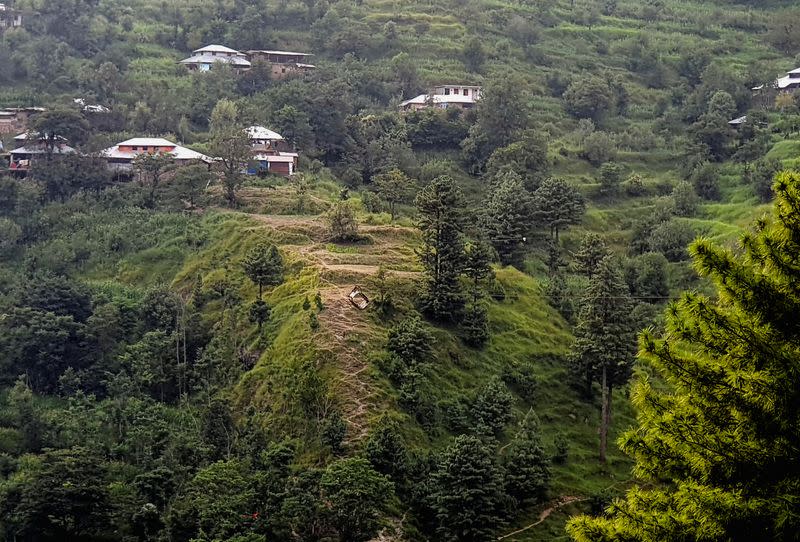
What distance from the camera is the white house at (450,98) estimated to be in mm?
56784

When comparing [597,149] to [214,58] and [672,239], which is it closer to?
[672,239]

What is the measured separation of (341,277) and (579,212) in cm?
1530

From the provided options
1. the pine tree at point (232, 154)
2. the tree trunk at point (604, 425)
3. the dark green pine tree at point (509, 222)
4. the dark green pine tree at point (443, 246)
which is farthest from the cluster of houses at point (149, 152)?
the tree trunk at point (604, 425)

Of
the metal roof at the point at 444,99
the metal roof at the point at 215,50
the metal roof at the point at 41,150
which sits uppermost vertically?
the metal roof at the point at 215,50

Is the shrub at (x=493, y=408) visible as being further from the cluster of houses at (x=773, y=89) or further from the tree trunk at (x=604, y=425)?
the cluster of houses at (x=773, y=89)

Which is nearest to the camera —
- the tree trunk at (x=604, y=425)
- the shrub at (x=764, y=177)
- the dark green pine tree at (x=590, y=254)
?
the tree trunk at (x=604, y=425)

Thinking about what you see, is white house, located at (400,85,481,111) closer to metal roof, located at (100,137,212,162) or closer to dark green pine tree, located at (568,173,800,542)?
metal roof, located at (100,137,212,162)

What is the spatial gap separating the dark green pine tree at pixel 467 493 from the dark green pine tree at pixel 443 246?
8.00 m

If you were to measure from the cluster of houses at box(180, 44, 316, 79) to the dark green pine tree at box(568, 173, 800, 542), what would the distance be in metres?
53.4

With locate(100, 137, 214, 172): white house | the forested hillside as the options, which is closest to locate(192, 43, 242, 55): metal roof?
the forested hillside

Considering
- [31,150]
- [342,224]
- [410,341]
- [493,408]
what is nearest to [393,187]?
[342,224]

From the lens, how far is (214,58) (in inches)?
2341

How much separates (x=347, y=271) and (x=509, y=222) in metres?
9.64

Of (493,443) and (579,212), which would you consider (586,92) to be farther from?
(493,443)
